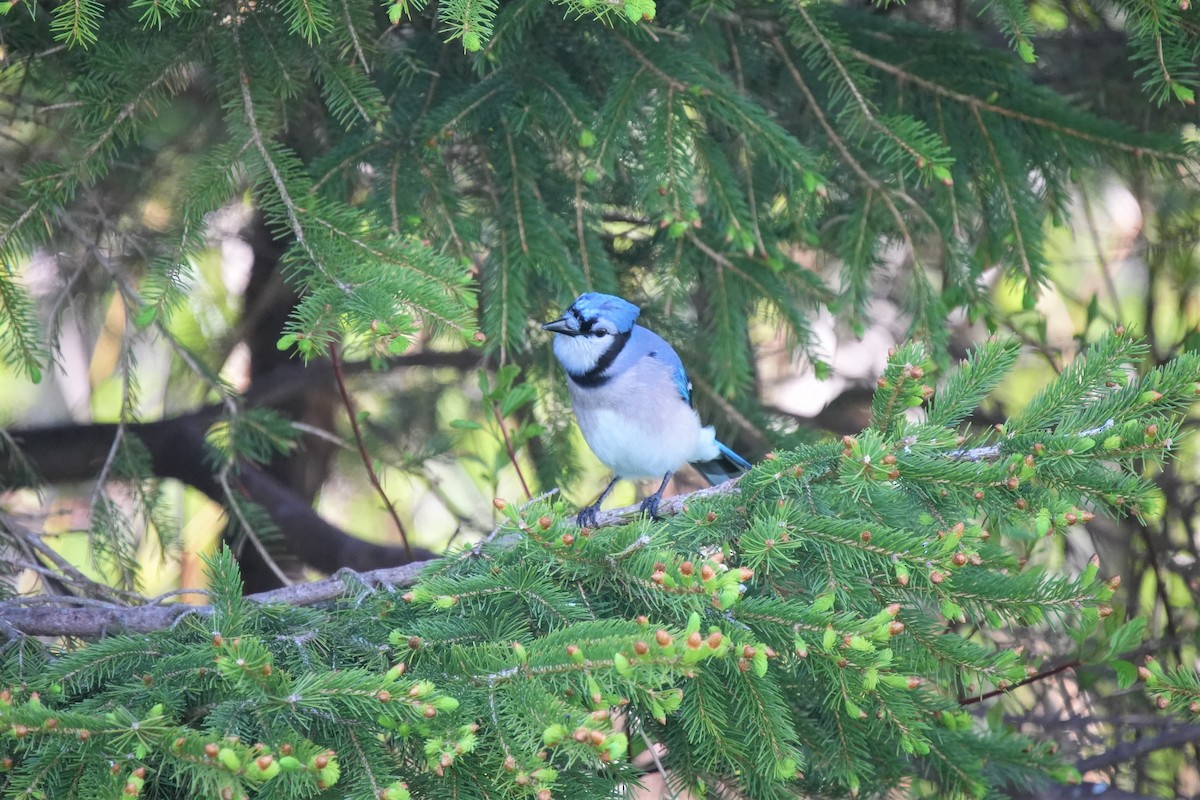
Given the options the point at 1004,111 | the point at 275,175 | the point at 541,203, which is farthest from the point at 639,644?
the point at 1004,111

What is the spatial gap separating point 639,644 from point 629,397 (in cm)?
176

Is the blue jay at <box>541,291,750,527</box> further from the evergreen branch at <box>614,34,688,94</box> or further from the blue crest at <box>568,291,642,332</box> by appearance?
the evergreen branch at <box>614,34,688,94</box>

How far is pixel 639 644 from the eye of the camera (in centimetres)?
127

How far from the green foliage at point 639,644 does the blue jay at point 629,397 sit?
1.11m

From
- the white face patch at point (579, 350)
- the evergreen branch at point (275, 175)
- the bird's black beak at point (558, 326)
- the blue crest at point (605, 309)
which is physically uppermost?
the evergreen branch at point (275, 175)

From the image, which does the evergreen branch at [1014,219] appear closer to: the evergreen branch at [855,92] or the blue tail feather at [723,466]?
the evergreen branch at [855,92]

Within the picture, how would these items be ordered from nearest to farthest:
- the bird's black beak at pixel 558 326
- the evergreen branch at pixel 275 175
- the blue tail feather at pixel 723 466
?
the evergreen branch at pixel 275 175
the bird's black beak at pixel 558 326
the blue tail feather at pixel 723 466

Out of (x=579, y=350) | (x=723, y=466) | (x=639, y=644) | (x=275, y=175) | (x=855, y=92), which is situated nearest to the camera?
(x=639, y=644)

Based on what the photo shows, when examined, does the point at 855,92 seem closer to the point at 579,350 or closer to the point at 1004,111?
the point at 1004,111

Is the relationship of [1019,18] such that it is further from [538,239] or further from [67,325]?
[67,325]

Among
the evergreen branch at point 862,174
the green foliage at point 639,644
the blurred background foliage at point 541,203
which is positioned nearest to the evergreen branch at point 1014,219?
the blurred background foliage at point 541,203

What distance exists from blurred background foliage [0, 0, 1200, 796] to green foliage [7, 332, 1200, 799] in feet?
0.99

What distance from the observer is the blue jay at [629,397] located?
9.72ft

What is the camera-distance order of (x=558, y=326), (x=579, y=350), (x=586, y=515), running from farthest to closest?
(x=586, y=515) < (x=579, y=350) < (x=558, y=326)
